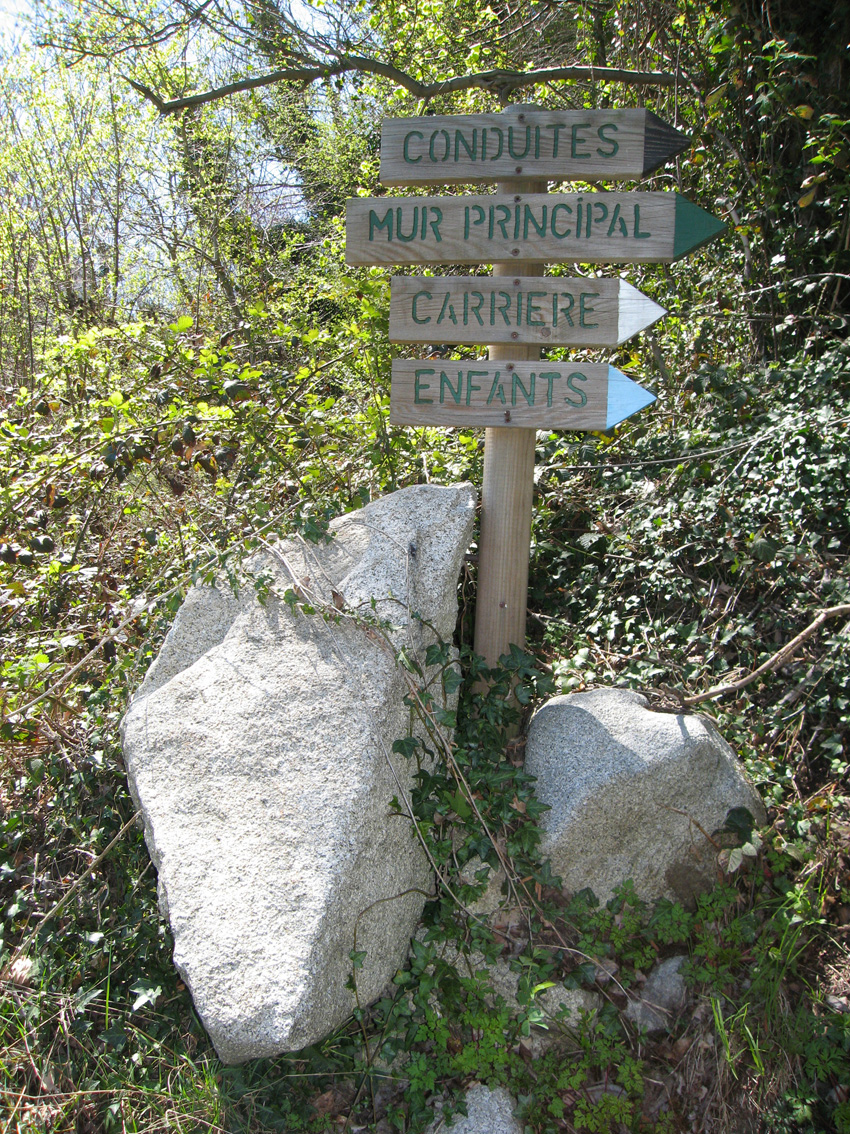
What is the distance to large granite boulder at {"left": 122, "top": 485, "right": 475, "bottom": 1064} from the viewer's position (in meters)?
2.19

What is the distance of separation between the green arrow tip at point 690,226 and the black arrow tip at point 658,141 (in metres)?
0.20

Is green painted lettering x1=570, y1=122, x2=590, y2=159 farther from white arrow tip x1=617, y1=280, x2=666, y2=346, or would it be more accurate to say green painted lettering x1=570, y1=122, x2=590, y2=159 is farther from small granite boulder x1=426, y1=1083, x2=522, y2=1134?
small granite boulder x1=426, y1=1083, x2=522, y2=1134

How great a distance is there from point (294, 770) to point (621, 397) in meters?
1.71

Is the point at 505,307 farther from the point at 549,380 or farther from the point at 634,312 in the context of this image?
the point at 634,312

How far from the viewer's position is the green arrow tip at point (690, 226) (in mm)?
2738

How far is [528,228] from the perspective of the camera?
9.21 ft

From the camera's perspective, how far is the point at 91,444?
4023 mm

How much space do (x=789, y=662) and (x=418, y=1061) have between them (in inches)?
83.7

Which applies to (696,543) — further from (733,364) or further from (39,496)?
(39,496)

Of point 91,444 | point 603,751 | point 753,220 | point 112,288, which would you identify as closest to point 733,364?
point 753,220

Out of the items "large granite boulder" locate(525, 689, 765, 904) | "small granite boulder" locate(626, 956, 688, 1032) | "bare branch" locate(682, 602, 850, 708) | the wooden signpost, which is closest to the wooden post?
the wooden signpost

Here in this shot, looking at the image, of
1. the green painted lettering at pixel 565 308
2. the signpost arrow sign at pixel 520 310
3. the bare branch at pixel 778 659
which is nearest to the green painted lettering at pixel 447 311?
the signpost arrow sign at pixel 520 310

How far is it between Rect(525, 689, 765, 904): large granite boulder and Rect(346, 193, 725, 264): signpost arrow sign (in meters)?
1.69

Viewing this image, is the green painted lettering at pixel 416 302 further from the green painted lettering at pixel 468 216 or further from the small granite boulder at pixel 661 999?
the small granite boulder at pixel 661 999
